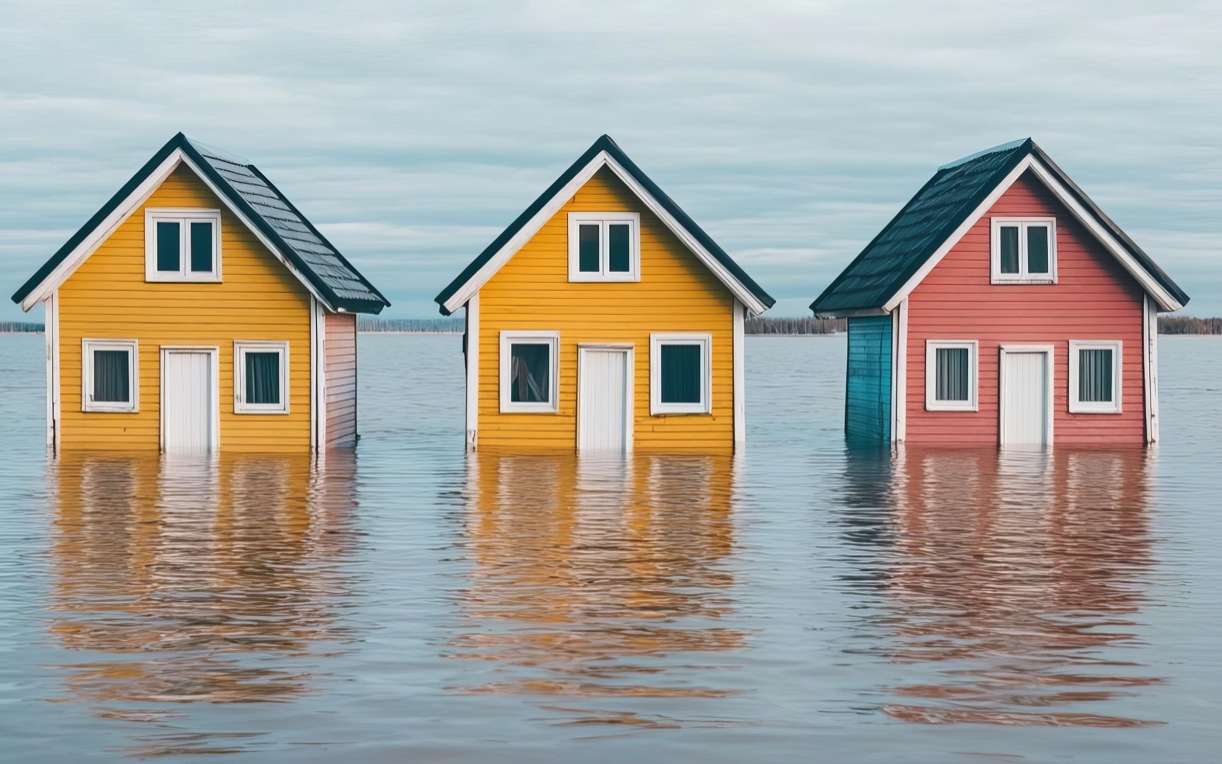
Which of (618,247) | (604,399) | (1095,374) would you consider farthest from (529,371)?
(1095,374)

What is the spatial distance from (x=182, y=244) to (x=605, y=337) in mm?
9091

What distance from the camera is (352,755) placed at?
9.80 metres

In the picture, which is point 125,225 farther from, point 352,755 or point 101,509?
point 352,755

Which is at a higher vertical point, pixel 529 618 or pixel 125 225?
pixel 125 225

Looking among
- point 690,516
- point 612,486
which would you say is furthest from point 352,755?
point 612,486

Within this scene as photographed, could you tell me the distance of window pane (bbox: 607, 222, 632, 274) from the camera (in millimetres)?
34469

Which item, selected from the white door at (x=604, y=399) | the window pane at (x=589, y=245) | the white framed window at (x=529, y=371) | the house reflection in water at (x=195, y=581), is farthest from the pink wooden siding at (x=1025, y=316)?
the house reflection in water at (x=195, y=581)

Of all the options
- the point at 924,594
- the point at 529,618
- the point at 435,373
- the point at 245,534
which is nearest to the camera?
the point at 529,618

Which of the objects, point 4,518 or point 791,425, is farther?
point 791,425

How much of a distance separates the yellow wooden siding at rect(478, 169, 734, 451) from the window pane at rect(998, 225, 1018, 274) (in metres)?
6.37

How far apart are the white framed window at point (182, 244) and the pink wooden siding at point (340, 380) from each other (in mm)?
2903

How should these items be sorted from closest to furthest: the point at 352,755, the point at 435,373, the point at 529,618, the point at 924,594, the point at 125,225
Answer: the point at 352,755, the point at 529,618, the point at 924,594, the point at 125,225, the point at 435,373

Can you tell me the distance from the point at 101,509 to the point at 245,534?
13.3 feet

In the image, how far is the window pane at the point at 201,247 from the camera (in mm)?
34594
